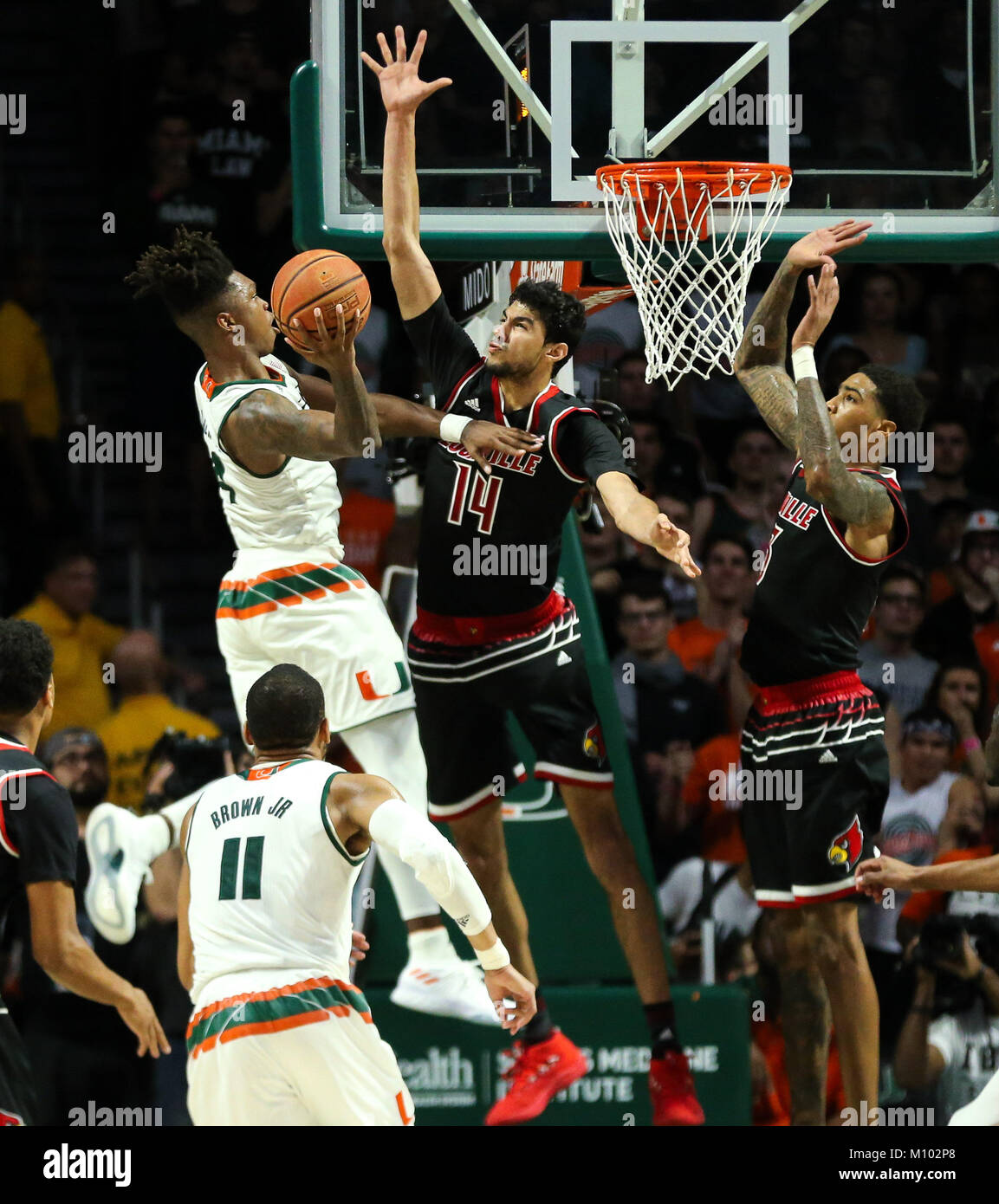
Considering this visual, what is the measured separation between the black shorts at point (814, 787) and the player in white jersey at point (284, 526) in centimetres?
112

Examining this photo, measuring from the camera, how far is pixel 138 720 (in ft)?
25.2

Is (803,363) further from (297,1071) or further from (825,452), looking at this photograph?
(297,1071)

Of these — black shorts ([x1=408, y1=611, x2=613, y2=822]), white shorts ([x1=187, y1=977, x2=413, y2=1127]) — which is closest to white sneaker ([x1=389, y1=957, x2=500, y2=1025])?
black shorts ([x1=408, y1=611, x2=613, y2=822])

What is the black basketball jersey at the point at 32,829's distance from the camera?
4930mm

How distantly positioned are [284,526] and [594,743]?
126cm

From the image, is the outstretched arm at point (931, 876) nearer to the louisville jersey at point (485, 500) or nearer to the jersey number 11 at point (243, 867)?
the louisville jersey at point (485, 500)

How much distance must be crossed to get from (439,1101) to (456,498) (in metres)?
2.11

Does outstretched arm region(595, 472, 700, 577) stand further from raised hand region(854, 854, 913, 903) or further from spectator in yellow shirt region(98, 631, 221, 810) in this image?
spectator in yellow shirt region(98, 631, 221, 810)

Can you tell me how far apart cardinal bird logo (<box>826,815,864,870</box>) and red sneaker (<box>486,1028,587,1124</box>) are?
45.4 inches

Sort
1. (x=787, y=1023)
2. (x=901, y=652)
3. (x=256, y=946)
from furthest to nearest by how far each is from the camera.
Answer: (x=901, y=652) < (x=787, y=1023) < (x=256, y=946)

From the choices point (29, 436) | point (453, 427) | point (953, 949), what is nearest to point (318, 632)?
point (453, 427)
